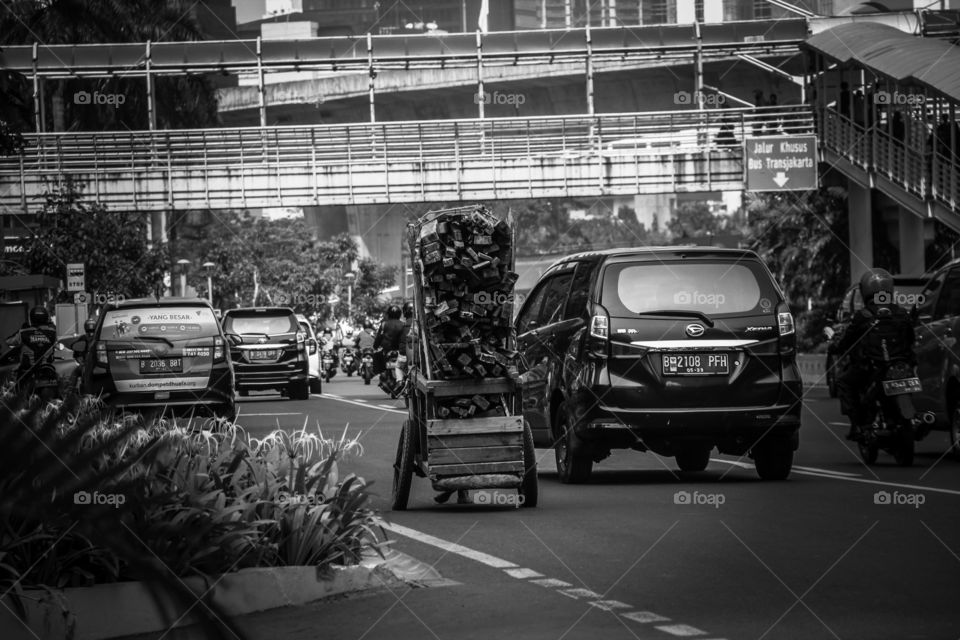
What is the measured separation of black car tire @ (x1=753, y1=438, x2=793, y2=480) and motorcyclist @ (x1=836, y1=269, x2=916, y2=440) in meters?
1.48

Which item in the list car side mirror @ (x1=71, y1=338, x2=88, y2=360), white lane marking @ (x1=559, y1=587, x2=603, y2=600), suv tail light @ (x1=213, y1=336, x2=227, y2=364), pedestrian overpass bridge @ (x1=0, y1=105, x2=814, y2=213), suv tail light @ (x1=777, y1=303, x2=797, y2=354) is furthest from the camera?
pedestrian overpass bridge @ (x1=0, y1=105, x2=814, y2=213)

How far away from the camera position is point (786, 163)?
41.8 m

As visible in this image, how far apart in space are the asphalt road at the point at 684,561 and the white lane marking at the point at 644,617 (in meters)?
0.02

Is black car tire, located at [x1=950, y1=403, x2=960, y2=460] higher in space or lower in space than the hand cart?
lower

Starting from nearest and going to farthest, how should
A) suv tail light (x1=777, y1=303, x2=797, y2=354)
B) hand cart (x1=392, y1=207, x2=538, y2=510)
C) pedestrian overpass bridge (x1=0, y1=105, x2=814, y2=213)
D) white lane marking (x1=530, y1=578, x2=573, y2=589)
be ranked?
white lane marking (x1=530, y1=578, x2=573, y2=589)
hand cart (x1=392, y1=207, x2=538, y2=510)
suv tail light (x1=777, y1=303, x2=797, y2=354)
pedestrian overpass bridge (x1=0, y1=105, x2=814, y2=213)

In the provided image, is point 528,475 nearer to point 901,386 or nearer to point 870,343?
point 901,386

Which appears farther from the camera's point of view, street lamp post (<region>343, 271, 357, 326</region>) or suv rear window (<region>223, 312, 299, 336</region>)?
street lamp post (<region>343, 271, 357, 326</region>)

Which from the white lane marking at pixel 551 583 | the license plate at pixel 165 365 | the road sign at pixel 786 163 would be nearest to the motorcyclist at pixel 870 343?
the white lane marking at pixel 551 583

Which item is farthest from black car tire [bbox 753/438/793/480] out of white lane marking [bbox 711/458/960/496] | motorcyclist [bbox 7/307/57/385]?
motorcyclist [bbox 7/307/57/385]

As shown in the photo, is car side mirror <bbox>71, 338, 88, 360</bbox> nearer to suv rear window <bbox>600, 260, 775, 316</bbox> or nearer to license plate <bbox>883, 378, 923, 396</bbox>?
suv rear window <bbox>600, 260, 775, 316</bbox>

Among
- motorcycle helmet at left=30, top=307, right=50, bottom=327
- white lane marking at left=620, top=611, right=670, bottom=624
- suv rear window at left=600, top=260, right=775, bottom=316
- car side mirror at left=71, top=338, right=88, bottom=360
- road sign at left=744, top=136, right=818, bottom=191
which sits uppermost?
road sign at left=744, top=136, right=818, bottom=191

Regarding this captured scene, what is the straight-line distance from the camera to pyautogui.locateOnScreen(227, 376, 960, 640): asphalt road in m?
6.23

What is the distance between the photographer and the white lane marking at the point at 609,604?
21.6 ft

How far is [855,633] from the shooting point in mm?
5906
